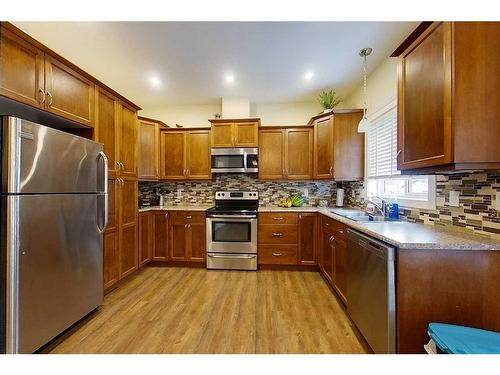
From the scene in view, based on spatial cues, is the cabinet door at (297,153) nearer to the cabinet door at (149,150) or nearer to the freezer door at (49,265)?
the cabinet door at (149,150)

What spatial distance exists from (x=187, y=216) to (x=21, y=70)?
228 cm

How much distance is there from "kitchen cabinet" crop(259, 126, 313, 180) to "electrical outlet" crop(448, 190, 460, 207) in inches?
75.4

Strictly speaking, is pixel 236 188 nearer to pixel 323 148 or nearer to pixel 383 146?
pixel 323 148

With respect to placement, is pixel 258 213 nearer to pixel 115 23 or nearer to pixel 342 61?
pixel 342 61

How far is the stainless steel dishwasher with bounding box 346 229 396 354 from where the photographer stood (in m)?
1.28

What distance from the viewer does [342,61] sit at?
2.50 metres

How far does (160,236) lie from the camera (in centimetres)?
331

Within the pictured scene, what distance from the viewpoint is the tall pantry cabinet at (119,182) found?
2.29m

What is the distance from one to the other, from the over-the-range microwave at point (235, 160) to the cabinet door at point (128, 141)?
1.14 meters

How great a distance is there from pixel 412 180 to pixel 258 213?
Result: 1869 mm

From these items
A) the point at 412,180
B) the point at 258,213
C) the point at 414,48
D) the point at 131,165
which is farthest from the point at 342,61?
the point at 131,165

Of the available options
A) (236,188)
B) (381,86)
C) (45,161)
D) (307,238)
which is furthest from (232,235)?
(381,86)

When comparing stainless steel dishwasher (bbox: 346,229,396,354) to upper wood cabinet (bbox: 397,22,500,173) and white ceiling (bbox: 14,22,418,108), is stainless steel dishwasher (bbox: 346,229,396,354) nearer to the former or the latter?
upper wood cabinet (bbox: 397,22,500,173)

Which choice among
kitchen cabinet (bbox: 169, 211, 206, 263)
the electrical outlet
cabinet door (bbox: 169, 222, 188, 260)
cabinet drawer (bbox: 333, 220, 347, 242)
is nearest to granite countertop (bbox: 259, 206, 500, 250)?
the electrical outlet
